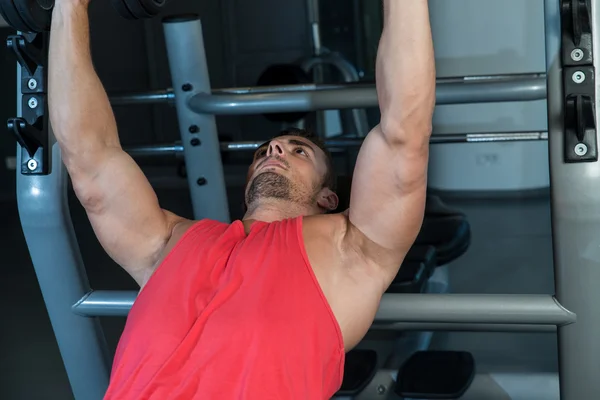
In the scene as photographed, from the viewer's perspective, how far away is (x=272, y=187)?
1.78 m

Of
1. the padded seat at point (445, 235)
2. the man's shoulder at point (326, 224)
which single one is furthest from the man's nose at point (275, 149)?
the padded seat at point (445, 235)

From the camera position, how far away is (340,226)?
1597 mm

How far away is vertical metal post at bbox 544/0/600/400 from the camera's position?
4.66 feet

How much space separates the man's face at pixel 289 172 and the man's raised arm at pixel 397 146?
0.27 meters

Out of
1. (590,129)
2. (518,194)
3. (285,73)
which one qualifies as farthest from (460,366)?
(518,194)

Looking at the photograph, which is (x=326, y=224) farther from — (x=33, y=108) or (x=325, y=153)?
(x=33, y=108)

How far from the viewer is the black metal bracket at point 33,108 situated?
169cm

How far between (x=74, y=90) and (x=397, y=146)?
0.71 meters

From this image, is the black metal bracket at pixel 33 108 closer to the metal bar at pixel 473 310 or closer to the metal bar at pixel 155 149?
the metal bar at pixel 155 149

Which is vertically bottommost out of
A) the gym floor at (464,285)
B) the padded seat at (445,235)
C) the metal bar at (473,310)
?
the gym floor at (464,285)

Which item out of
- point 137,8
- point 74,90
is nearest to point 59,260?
point 74,90

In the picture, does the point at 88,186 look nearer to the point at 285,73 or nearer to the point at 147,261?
the point at 147,261

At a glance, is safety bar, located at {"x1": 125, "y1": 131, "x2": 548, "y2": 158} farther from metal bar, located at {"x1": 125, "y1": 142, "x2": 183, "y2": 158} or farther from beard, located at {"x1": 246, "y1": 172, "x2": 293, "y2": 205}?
beard, located at {"x1": 246, "y1": 172, "x2": 293, "y2": 205}

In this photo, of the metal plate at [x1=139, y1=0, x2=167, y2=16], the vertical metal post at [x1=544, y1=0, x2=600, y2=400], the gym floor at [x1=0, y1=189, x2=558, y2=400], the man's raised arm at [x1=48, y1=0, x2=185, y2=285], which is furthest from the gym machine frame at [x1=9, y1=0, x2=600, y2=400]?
the gym floor at [x1=0, y1=189, x2=558, y2=400]
